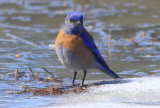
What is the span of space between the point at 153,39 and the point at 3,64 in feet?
12.1

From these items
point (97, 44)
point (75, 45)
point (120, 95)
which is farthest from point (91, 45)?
point (97, 44)

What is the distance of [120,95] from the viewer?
4961 millimetres

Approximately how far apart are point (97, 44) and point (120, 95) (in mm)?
3715

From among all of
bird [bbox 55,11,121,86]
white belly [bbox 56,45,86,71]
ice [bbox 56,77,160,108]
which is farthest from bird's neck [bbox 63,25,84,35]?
ice [bbox 56,77,160,108]

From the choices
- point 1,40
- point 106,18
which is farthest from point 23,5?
point 1,40

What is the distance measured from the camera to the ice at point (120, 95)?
14.8ft

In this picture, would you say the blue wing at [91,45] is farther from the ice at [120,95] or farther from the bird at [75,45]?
Answer: the ice at [120,95]

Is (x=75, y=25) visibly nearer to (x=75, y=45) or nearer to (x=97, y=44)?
(x=75, y=45)

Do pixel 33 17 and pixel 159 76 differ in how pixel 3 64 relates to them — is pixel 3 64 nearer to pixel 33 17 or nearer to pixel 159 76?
pixel 159 76

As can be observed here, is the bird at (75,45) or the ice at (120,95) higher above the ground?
the bird at (75,45)

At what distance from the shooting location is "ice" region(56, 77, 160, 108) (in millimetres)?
4500

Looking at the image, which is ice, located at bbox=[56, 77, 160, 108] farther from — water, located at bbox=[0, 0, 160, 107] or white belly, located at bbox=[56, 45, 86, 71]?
white belly, located at bbox=[56, 45, 86, 71]

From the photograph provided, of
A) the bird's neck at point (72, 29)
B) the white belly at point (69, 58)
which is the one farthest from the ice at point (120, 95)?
the bird's neck at point (72, 29)

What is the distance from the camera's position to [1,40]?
8805 millimetres
